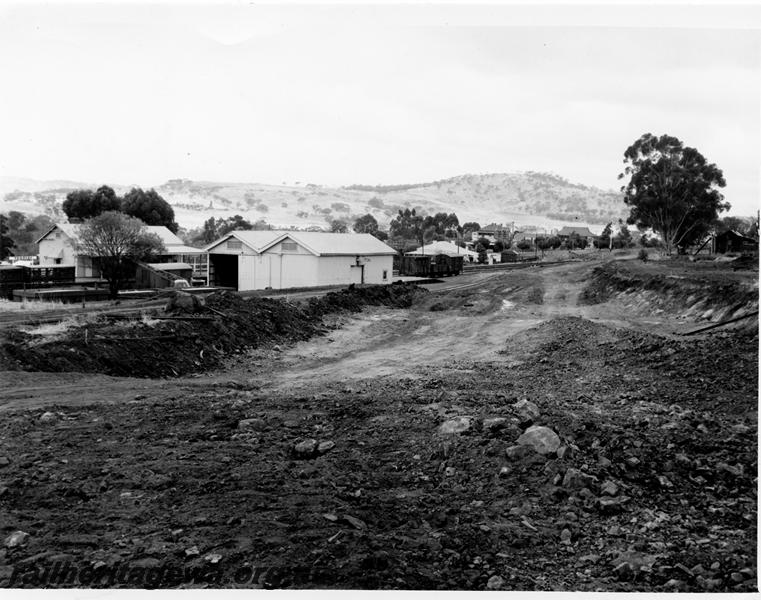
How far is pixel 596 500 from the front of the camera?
6832 mm

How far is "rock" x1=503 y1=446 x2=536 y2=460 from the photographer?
7707 millimetres

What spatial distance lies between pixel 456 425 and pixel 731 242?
50796mm

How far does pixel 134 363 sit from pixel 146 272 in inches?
1045

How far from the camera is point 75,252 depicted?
42250 mm

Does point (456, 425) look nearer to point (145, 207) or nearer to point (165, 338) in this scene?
point (165, 338)

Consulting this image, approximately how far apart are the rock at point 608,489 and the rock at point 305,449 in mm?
3449

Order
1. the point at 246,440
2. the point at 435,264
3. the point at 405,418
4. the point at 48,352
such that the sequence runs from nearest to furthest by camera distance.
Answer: the point at 246,440, the point at 405,418, the point at 48,352, the point at 435,264

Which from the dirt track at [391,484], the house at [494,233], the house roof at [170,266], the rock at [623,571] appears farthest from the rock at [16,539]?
the house at [494,233]

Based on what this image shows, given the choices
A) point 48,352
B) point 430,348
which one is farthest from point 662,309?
point 48,352

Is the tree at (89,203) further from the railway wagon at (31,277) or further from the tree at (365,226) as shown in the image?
the tree at (365,226)

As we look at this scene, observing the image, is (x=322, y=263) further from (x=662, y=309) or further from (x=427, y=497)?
(x=427, y=497)

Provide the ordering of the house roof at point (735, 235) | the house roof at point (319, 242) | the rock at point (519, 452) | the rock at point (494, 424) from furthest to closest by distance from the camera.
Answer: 1. the house roof at point (735, 235)
2. the house roof at point (319, 242)
3. the rock at point (494, 424)
4. the rock at point (519, 452)

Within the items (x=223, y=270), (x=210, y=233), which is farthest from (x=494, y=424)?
(x=210, y=233)

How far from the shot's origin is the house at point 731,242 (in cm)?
4991
